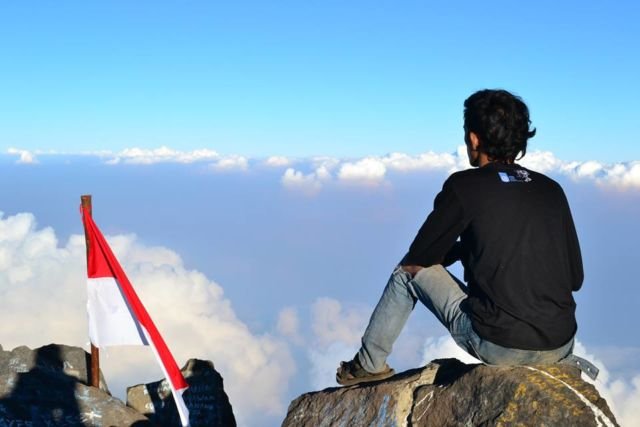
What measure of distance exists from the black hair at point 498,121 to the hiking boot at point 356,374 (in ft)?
8.60

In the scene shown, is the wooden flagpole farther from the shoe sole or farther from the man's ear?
the man's ear

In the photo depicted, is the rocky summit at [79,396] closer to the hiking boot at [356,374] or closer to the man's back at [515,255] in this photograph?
the hiking boot at [356,374]

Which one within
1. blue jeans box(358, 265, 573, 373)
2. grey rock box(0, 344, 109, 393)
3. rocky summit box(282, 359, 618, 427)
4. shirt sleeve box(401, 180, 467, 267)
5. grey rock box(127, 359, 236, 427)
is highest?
shirt sleeve box(401, 180, 467, 267)

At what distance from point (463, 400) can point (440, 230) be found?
5.89ft

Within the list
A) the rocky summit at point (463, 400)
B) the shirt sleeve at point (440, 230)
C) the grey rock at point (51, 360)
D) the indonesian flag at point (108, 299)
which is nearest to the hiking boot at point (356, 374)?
the rocky summit at point (463, 400)

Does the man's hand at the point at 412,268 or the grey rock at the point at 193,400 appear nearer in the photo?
the man's hand at the point at 412,268

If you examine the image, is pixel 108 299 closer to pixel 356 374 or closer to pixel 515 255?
pixel 356 374

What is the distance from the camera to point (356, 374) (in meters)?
7.07

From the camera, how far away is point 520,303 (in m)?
5.65

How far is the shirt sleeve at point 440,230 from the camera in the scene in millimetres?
5656

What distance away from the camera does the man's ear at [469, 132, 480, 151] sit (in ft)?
19.4

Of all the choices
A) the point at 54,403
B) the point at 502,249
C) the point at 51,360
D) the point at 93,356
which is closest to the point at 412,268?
the point at 502,249

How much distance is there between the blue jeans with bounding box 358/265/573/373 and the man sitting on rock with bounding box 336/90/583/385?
0.01 m

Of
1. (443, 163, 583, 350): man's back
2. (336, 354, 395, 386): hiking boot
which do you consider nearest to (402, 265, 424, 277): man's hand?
(443, 163, 583, 350): man's back
